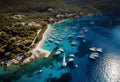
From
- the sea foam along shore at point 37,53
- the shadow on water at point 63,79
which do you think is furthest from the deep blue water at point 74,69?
the sea foam along shore at point 37,53

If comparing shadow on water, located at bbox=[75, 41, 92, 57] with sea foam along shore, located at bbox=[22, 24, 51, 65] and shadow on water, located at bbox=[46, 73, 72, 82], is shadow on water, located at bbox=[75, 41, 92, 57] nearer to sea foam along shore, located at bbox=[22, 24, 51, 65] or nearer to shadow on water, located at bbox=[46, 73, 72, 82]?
sea foam along shore, located at bbox=[22, 24, 51, 65]

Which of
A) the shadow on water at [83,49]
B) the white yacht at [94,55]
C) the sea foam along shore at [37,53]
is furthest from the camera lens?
the shadow on water at [83,49]

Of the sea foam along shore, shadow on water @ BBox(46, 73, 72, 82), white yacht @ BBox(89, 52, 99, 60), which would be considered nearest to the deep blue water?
shadow on water @ BBox(46, 73, 72, 82)

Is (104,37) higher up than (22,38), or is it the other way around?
(22,38)

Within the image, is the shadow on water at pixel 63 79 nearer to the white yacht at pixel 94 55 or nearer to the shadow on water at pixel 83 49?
the white yacht at pixel 94 55

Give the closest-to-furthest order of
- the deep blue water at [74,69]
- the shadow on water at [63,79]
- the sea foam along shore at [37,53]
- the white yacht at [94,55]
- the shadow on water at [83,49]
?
1. the shadow on water at [63,79]
2. the deep blue water at [74,69]
3. the sea foam along shore at [37,53]
4. the white yacht at [94,55]
5. the shadow on water at [83,49]

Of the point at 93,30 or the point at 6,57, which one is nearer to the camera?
the point at 6,57

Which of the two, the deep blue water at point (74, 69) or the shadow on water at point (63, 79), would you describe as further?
the deep blue water at point (74, 69)

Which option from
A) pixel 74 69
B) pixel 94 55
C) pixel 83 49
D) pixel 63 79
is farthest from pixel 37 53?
pixel 94 55

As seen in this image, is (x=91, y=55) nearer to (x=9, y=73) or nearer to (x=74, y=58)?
(x=74, y=58)

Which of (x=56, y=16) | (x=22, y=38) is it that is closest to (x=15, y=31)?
(x=22, y=38)

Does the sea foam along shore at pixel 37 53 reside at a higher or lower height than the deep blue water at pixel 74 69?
higher
